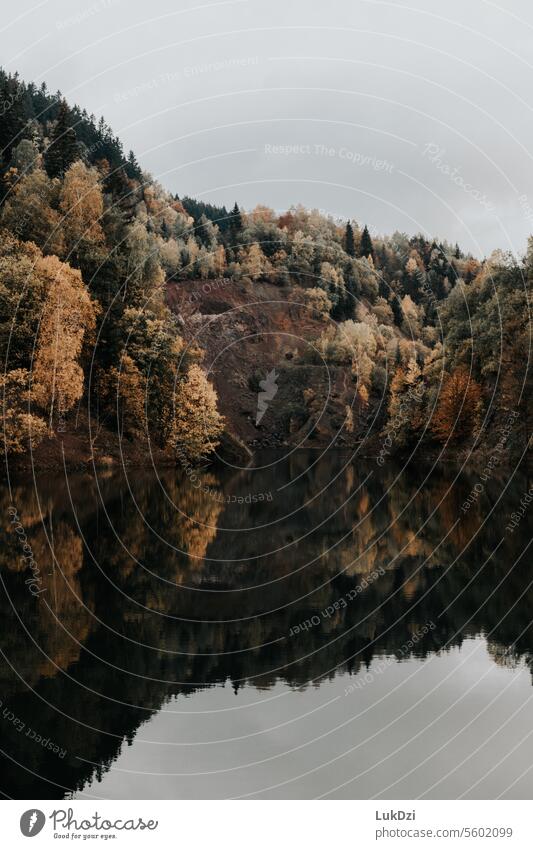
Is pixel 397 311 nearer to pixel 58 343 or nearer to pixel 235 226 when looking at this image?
pixel 235 226

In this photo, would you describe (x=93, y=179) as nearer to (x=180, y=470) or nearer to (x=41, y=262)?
(x=41, y=262)

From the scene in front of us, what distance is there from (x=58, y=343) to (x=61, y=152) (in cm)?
3987

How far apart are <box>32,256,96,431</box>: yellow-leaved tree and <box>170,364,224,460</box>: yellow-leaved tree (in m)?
14.2

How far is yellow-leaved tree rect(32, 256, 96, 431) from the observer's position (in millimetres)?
67000

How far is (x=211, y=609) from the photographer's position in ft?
84.6

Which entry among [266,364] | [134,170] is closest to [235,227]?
[134,170]

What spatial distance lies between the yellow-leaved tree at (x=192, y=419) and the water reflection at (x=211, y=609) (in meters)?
31.4

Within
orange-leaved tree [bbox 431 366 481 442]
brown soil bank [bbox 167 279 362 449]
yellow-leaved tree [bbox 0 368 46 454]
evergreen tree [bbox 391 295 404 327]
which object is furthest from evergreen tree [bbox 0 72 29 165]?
evergreen tree [bbox 391 295 404 327]

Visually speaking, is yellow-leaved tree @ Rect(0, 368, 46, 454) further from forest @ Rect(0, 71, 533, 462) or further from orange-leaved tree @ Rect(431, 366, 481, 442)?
orange-leaved tree @ Rect(431, 366, 481, 442)

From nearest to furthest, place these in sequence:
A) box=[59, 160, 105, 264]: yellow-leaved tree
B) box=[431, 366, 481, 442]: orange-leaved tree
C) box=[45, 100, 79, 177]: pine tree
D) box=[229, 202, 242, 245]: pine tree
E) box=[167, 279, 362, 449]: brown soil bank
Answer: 1. box=[59, 160, 105, 264]: yellow-leaved tree
2. box=[431, 366, 481, 442]: orange-leaved tree
3. box=[45, 100, 79, 177]: pine tree
4. box=[167, 279, 362, 449]: brown soil bank
5. box=[229, 202, 242, 245]: pine tree

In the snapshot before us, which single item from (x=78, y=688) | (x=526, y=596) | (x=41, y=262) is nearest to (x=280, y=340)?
(x=41, y=262)

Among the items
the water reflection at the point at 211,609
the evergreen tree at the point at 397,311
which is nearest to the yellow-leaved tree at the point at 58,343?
the water reflection at the point at 211,609

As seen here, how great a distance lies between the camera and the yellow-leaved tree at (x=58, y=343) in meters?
67.0

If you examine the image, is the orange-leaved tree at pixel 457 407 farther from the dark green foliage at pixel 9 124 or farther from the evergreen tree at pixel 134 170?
the evergreen tree at pixel 134 170
